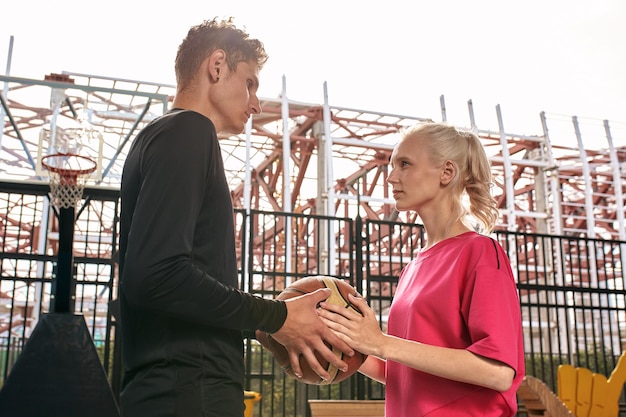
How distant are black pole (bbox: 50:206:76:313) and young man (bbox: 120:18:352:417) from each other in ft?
11.5

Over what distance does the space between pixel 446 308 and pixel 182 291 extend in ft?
3.01

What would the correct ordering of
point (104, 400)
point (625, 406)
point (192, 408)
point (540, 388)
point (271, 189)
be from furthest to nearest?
point (271, 189), point (625, 406), point (540, 388), point (104, 400), point (192, 408)

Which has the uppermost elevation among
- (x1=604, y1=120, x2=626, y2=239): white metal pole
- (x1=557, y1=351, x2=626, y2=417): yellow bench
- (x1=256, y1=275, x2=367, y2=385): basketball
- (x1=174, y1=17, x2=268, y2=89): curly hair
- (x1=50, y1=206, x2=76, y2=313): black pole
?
(x1=604, y1=120, x2=626, y2=239): white metal pole

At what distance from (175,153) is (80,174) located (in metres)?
5.90

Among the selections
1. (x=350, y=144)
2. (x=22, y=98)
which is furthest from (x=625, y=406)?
(x=22, y=98)

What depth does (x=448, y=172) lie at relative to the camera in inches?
92.7

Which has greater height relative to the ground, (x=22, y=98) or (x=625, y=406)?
(x=22, y=98)

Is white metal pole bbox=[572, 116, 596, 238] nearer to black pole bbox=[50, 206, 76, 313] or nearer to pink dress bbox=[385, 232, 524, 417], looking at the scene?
black pole bbox=[50, 206, 76, 313]

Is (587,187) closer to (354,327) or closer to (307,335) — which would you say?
(354,327)

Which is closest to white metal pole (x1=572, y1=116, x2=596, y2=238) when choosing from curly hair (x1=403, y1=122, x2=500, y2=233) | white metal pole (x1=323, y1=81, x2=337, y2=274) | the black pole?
→ white metal pole (x1=323, y1=81, x2=337, y2=274)

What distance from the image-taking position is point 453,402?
79.4 inches

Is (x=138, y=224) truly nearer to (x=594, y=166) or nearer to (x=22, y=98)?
(x=22, y=98)

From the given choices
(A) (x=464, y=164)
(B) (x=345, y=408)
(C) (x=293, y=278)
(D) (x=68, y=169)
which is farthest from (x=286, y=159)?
(A) (x=464, y=164)

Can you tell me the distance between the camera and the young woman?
1.95 m
